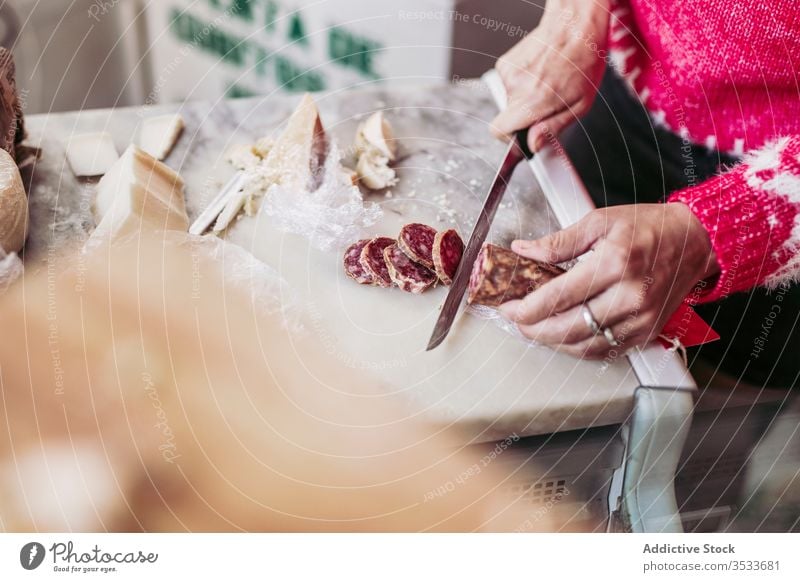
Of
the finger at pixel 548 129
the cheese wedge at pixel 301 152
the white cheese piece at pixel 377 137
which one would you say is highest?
the finger at pixel 548 129

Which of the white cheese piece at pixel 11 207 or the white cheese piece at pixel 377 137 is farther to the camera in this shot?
the white cheese piece at pixel 377 137

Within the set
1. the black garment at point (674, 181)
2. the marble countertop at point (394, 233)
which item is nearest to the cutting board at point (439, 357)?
the marble countertop at point (394, 233)

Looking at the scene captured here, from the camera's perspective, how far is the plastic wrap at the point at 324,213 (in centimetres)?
52

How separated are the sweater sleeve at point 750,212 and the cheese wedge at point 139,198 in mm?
367

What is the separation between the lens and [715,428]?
498 mm

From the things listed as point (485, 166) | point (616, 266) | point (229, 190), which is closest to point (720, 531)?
point (616, 266)

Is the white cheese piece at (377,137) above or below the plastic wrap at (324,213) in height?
above

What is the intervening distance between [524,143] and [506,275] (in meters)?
0.17

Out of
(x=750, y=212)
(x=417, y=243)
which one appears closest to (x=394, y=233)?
(x=417, y=243)

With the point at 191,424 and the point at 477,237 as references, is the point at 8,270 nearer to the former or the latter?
the point at 191,424

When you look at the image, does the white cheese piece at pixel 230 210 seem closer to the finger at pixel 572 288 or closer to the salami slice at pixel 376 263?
the salami slice at pixel 376 263

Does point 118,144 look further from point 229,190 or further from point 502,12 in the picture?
point 502,12

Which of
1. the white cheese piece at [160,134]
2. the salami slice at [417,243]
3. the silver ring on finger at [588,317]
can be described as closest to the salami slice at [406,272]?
the salami slice at [417,243]

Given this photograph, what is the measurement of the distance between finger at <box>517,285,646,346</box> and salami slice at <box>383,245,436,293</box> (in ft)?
0.26
